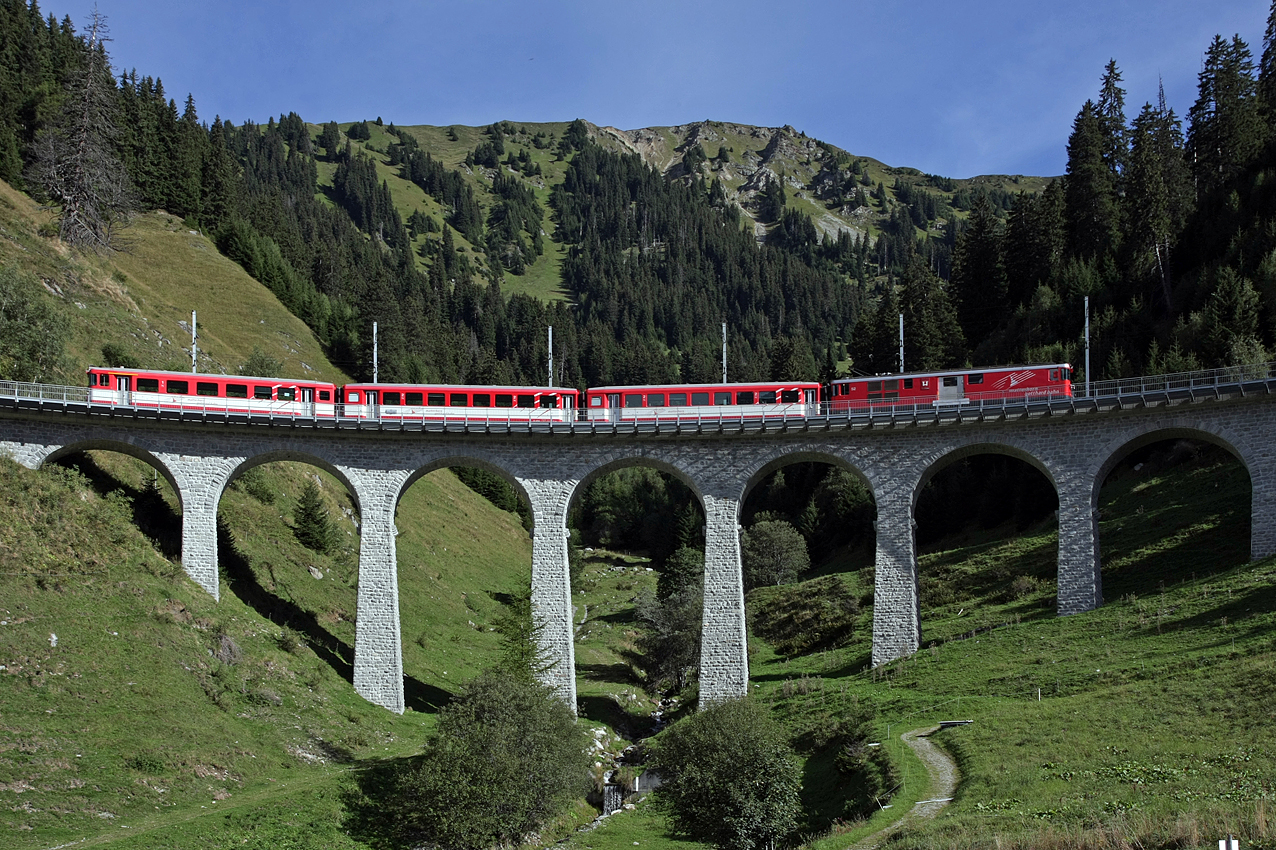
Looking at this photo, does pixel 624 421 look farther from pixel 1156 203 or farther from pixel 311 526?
pixel 1156 203

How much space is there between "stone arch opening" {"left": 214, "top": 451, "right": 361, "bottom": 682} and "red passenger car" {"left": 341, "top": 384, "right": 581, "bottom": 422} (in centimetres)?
439

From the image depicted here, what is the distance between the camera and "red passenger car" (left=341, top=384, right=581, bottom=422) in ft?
189

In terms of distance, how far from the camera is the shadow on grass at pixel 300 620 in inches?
2154

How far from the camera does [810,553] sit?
330 feet

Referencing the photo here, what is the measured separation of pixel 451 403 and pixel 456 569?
978 inches

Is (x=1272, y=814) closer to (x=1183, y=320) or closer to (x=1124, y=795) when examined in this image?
(x=1124, y=795)

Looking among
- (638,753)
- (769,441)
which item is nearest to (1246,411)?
(769,441)

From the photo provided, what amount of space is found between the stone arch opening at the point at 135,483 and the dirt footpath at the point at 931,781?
37.4m

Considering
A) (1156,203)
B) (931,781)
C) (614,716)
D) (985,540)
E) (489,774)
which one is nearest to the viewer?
(931,781)

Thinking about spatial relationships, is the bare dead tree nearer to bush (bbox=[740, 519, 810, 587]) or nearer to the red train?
the red train

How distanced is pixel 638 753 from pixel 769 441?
16.8 metres

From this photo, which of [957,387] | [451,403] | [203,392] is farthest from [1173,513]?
[203,392]

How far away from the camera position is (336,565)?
67438 millimetres

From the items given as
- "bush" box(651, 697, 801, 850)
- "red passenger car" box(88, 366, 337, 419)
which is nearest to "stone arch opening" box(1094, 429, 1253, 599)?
"bush" box(651, 697, 801, 850)
